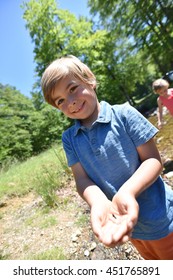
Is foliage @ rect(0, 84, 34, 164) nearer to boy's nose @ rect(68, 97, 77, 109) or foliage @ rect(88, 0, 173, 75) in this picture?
foliage @ rect(88, 0, 173, 75)

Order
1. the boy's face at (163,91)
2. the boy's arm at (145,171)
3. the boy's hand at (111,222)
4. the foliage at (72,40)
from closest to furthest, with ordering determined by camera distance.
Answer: the boy's hand at (111,222) < the boy's arm at (145,171) < the boy's face at (163,91) < the foliage at (72,40)

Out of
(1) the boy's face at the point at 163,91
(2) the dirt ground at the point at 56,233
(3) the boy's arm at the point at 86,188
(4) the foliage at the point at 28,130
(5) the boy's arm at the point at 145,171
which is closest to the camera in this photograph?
(5) the boy's arm at the point at 145,171

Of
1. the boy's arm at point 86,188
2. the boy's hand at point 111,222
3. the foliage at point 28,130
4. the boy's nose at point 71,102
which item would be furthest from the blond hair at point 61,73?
the foliage at point 28,130

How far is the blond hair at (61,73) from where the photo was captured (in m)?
1.43

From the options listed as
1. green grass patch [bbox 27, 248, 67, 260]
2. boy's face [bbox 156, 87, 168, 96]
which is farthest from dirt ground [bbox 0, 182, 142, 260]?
boy's face [bbox 156, 87, 168, 96]

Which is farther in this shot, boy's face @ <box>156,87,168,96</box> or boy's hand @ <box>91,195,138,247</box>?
boy's face @ <box>156,87,168,96</box>

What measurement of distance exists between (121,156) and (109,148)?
3.0 inches

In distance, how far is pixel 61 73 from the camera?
1434 millimetres

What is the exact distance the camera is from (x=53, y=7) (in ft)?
56.2

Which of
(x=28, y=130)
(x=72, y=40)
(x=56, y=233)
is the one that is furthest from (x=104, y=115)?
(x=28, y=130)

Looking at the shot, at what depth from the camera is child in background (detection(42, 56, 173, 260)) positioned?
54.7 inches

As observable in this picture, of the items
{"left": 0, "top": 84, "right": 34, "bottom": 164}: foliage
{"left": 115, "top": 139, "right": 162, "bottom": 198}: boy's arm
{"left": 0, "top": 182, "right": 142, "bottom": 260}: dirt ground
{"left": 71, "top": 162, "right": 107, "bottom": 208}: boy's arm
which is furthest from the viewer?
{"left": 0, "top": 84, "right": 34, "bottom": 164}: foliage

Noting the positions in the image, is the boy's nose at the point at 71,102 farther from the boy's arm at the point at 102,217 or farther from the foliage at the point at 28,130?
the foliage at the point at 28,130

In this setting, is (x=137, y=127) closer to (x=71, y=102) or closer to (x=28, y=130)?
(x=71, y=102)
